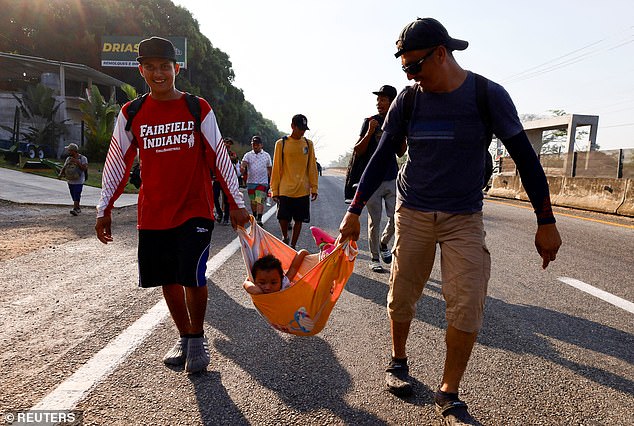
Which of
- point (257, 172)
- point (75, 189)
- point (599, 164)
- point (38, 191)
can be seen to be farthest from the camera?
point (599, 164)

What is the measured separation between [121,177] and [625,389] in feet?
11.4

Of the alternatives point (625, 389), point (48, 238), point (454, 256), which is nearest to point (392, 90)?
point (454, 256)

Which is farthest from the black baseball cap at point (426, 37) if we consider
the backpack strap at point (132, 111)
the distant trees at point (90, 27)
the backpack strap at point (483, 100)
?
the distant trees at point (90, 27)

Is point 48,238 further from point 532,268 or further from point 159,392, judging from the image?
point 532,268

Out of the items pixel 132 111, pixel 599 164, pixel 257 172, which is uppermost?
pixel 599 164

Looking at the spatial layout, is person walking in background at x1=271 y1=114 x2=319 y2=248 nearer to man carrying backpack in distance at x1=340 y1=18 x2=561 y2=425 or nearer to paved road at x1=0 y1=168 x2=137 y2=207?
man carrying backpack in distance at x1=340 y1=18 x2=561 y2=425

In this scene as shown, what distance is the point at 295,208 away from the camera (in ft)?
20.4

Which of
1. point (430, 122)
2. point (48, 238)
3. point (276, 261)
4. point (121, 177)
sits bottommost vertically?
point (48, 238)

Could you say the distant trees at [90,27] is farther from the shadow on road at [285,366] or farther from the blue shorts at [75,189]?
the shadow on road at [285,366]

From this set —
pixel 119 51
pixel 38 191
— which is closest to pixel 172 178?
pixel 38 191

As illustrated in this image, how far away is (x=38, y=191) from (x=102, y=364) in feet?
44.1

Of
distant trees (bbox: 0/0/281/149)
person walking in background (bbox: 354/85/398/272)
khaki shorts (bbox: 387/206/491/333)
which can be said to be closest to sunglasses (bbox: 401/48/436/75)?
khaki shorts (bbox: 387/206/491/333)

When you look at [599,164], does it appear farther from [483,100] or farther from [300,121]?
[483,100]

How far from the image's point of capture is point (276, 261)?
3.14 metres
